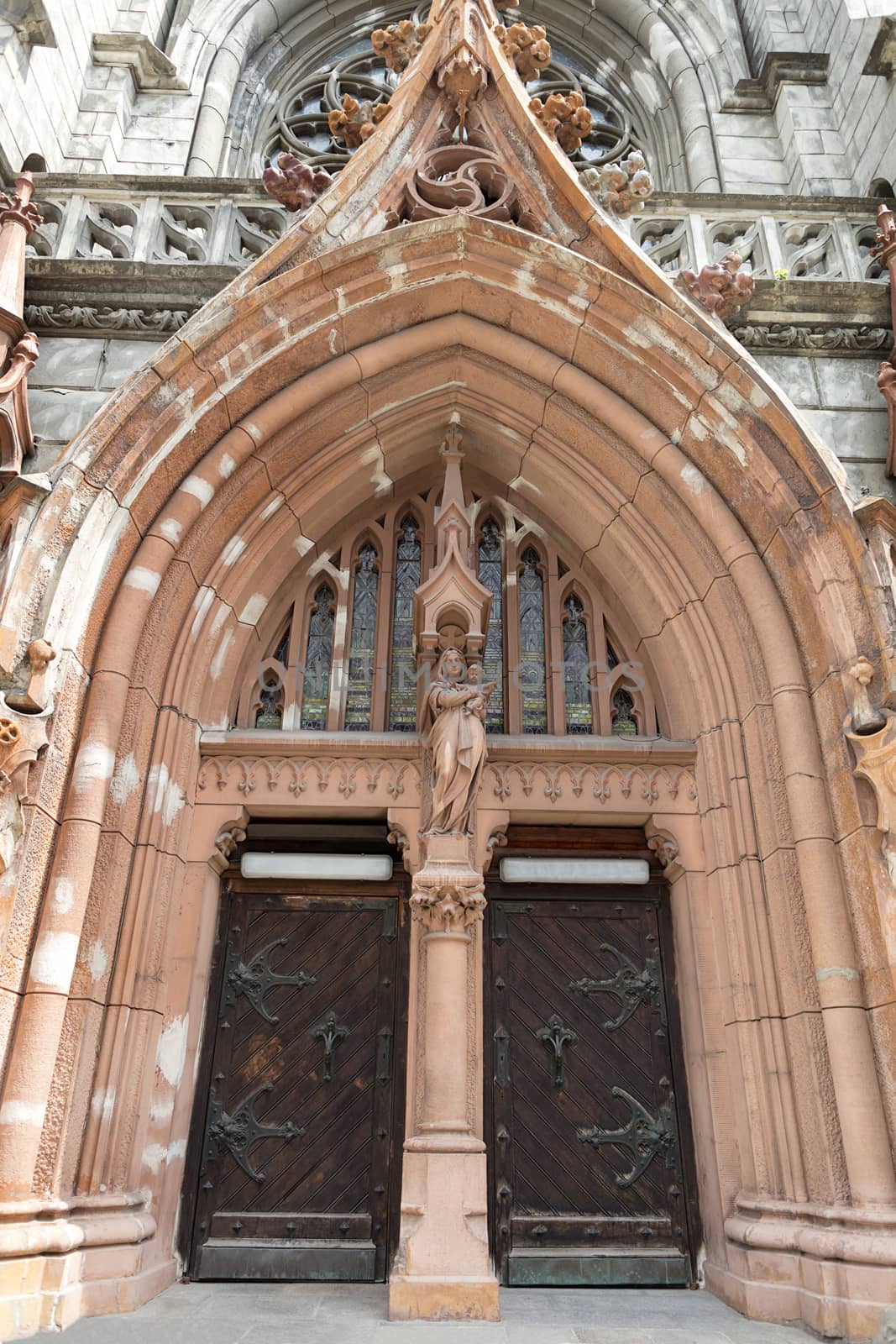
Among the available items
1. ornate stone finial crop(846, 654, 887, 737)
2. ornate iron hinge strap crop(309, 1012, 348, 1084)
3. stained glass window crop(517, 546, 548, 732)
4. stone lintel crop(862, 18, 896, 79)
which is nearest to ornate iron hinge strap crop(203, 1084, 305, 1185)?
ornate iron hinge strap crop(309, 1012, 348, 1084)

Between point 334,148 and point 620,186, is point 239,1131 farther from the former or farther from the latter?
Result: point 334,148

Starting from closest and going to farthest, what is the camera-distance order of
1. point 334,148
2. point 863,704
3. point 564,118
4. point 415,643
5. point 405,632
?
1. point 863,704
2. point 415,643
3. point 405,632
4. point 564,118
5. point 334,148

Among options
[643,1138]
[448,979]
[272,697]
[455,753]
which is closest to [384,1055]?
[448,979]

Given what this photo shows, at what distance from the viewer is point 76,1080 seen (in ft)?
15.1

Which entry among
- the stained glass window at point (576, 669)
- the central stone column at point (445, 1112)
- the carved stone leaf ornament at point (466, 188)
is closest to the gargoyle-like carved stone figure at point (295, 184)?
the carved stone leaf ornament at point (466, 188)

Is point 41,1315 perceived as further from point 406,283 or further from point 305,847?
point 406,283

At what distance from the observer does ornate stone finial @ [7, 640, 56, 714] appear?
485 cm

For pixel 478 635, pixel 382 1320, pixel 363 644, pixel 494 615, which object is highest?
pixel 494 615

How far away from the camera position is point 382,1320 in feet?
14.2

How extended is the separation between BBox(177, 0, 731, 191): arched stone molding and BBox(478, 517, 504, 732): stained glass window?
4.43 m

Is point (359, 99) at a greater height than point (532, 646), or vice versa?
point (359, 99)

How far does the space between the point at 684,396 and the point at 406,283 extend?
6.37ft

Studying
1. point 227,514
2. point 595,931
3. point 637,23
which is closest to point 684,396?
point 227,514

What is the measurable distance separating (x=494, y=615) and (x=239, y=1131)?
11.6 ft
